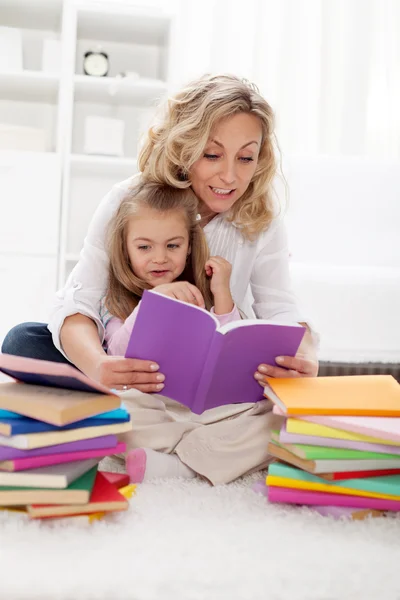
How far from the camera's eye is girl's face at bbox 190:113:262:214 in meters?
1.60

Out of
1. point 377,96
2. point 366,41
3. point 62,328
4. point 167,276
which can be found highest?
point 366,41

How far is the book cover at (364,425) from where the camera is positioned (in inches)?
42.5

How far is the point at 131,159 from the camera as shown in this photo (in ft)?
12.0

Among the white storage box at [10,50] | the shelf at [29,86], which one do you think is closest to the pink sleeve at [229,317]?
the shelf at [29,86]

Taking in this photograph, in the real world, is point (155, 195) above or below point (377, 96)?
below

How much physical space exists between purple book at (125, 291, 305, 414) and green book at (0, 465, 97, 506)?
1.02ft

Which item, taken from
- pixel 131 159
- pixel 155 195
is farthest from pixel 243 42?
pixel 155 195

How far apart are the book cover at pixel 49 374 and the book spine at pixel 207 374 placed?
7.9 inches

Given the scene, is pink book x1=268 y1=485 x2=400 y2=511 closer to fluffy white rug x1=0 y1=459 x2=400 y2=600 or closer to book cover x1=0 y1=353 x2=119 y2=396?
fluffy white rug x1=0 y1=459 x2=400 y2=600

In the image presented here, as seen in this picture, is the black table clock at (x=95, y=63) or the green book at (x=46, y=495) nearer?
the green book at (x=46, y=495)

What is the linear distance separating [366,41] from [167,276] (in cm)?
305

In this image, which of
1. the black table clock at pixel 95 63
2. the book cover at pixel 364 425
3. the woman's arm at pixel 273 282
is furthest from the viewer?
the black table clock at pixel 95 63

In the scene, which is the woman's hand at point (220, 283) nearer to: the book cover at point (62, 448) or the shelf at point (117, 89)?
the book cover at point (62, 448)

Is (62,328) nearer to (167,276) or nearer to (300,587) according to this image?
(167,276)
